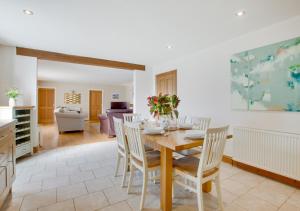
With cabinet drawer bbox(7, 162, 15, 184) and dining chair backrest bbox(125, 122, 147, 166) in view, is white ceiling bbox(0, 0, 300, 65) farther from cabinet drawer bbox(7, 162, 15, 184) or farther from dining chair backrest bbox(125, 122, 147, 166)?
cabinet drawer bbox(7, 162, 15, 184)

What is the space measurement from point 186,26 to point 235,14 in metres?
0.70

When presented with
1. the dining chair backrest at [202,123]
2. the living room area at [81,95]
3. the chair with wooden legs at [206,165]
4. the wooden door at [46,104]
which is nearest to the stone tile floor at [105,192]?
the chair with wooden legs at [206,165]

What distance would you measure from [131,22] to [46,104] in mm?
8570

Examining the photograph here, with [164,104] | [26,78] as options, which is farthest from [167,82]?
[26,78]

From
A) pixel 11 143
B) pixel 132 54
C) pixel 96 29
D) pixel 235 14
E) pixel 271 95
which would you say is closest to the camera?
pixel 11 143

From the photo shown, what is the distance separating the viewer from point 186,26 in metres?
2.56

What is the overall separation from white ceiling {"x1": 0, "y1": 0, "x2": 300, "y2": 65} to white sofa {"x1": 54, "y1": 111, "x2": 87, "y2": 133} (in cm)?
288

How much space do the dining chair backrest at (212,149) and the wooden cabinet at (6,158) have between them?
1.99m

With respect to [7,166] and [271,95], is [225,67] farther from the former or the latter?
[7,166]

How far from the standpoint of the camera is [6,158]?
5.78ft

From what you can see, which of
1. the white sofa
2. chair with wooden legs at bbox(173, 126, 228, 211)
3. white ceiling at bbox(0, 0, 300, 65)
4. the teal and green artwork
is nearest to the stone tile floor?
chair with wooden legs at bbox(173, 126, 228, 211)

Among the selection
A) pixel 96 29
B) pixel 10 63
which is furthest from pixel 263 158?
pixel 10 63

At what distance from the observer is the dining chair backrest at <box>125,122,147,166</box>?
1.72m

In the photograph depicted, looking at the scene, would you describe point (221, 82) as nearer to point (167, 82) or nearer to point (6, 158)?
point (167, 82)
